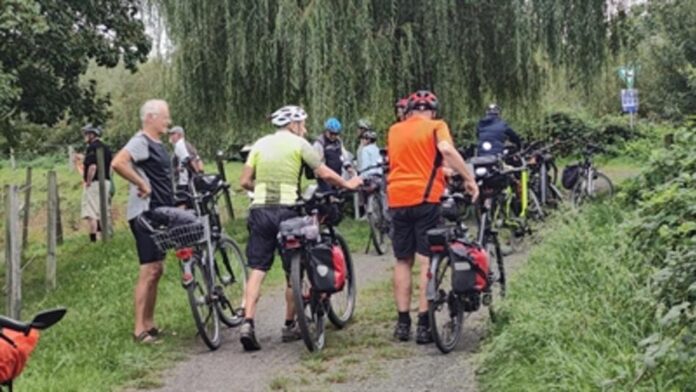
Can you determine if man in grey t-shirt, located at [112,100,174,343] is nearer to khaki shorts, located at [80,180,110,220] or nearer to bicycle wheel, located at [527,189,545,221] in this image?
bicycle wheel, located at [527,189,545,221]

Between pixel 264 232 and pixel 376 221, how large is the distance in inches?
211

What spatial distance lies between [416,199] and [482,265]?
73cm

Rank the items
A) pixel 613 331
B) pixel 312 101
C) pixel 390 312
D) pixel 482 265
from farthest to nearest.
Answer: pixel 312 101 → pixel 390 312 → pixel 482 265 → pixel 613 331

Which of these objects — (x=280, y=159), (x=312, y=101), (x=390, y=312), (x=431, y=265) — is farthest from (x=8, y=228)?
(x=312, y=101)

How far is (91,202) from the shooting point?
15.1 metres

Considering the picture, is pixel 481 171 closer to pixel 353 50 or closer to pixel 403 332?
pixel 403 332

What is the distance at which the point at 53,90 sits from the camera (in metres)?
15.8

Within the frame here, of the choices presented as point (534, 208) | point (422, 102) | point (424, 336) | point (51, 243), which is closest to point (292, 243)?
point (424, 336)

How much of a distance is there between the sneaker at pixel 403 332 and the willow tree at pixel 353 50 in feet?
26.0

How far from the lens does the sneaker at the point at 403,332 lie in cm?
738

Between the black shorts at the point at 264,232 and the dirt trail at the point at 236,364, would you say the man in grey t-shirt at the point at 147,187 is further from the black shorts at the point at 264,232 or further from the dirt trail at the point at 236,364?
the black shorts at the point at 264,232

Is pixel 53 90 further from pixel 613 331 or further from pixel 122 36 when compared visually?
pixel 613 331

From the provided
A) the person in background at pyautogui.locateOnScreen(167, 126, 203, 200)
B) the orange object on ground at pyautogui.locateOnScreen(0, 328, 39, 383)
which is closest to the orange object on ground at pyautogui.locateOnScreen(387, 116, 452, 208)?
the orange object on ground at pyautogui.locateOnScreen(0, 328, 39, 383)

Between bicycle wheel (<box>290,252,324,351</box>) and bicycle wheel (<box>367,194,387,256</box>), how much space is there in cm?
521
